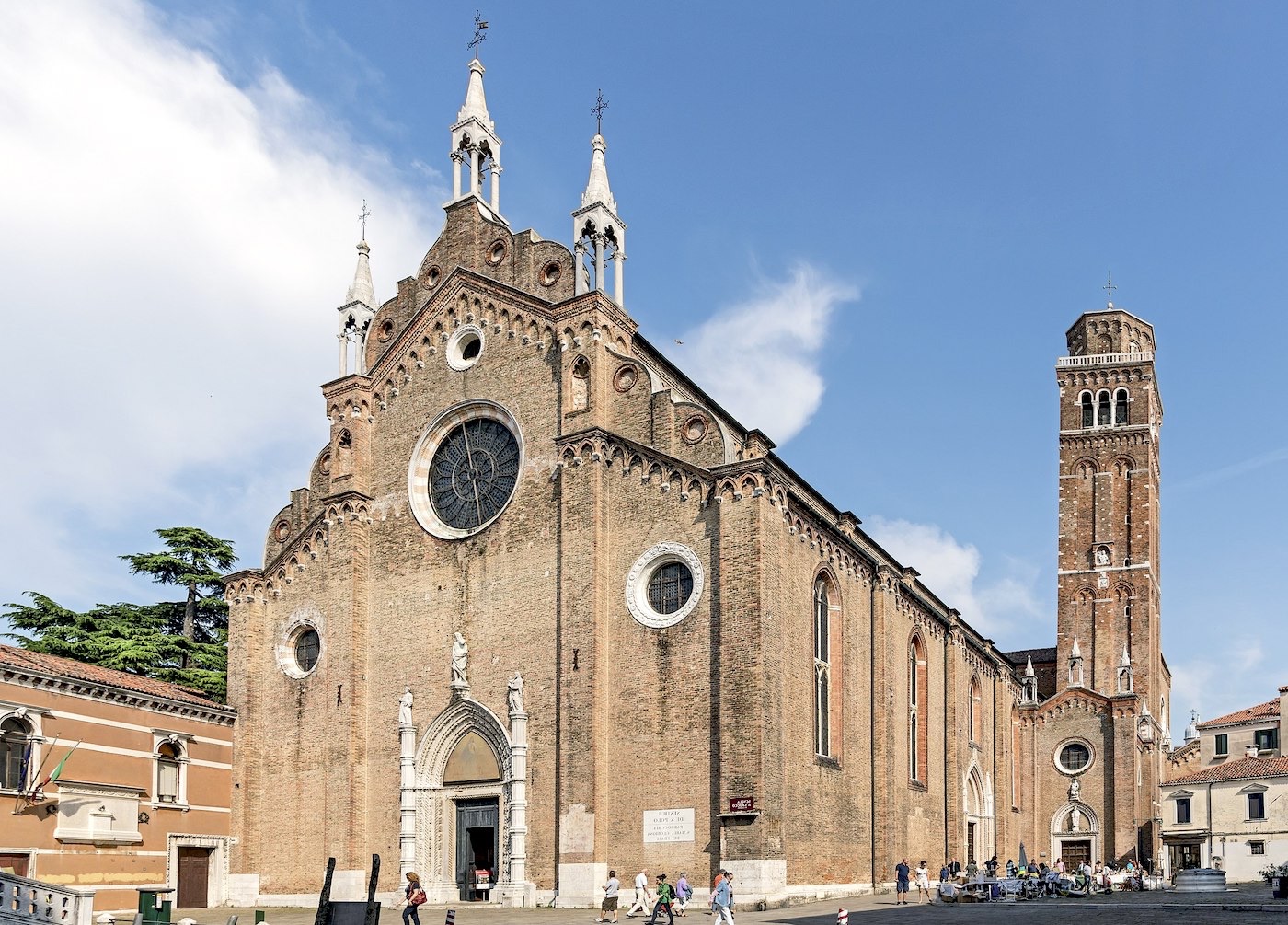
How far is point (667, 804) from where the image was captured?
27312 mm

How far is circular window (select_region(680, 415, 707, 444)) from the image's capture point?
1139 inches

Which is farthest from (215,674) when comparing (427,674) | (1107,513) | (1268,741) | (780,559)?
(1268,741)

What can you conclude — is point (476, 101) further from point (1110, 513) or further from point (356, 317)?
point (1110, 513)

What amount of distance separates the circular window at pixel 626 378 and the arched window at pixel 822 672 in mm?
6866

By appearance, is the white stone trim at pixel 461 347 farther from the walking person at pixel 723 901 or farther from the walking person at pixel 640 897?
the walking person at pixel 723 901

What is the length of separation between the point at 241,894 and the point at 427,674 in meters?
8.11

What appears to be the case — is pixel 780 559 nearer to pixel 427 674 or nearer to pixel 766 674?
pixel 766 674

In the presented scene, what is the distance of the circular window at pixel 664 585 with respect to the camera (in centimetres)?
2825

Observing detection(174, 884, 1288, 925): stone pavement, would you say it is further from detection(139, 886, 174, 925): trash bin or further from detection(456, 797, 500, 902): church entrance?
detection(139, 886, 174, 925): trash bin

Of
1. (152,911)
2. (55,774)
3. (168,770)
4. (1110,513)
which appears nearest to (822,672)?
(152,911)

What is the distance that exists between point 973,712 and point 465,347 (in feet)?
82.8

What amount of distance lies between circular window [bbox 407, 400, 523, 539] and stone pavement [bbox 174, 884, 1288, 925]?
971 cm

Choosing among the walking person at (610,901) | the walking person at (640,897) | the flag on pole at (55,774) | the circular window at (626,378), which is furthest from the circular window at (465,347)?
the walking person at (610,901)

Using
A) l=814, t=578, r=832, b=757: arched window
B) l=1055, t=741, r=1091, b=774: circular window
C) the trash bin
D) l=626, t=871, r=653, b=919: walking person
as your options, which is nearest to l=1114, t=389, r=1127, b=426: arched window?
l=1055, t=741, r=1091, b=774: circular window
